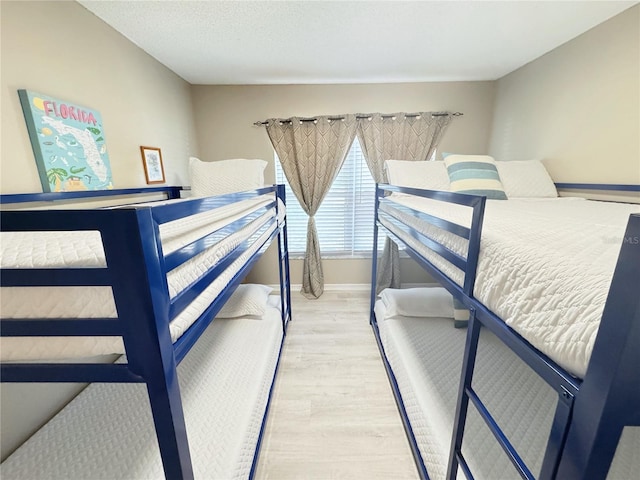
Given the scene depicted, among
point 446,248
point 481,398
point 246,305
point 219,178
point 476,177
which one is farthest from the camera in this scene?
point 219,178

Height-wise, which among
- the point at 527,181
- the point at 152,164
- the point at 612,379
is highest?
the point at 152,164

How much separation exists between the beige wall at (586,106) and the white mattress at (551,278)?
1.19 m

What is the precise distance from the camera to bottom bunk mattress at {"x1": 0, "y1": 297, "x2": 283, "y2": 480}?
89 cm

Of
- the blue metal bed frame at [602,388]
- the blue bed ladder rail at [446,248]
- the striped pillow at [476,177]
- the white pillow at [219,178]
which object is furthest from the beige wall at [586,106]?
the white pillow at [219,178]

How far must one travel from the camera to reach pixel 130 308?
53 cm

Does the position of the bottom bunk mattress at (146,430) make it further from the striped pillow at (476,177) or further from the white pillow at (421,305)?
the striped pillow at (476,177)

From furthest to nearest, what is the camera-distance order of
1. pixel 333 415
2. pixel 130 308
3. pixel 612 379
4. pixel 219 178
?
pixel 219 178 < pixel 333 415 < pixel 130 308 < pixel 612 379

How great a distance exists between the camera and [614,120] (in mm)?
1618

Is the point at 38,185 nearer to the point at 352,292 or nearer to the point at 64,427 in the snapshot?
the point at 64,427

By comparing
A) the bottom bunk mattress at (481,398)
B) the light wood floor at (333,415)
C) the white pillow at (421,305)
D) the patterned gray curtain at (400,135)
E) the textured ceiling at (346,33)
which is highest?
the textured ceiling at (346,33)

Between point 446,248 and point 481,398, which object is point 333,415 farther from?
point 446,248

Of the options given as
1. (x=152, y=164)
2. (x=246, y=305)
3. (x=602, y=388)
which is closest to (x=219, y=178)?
(x=152, y=164)

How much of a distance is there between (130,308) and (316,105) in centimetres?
267

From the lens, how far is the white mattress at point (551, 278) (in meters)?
0.48
